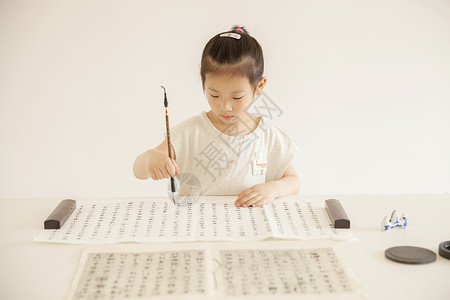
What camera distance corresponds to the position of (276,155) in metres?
1.97

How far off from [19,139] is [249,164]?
67.0 inches

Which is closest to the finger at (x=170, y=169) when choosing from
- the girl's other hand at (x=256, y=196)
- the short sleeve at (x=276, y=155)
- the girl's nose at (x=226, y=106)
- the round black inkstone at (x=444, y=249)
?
the girl's other hand at (x=256, y=196)

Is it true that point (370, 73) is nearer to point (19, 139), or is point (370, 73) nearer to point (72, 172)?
point (72, 172)

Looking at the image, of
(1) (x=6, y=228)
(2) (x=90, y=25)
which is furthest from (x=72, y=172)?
(1) (x=6, y=228)

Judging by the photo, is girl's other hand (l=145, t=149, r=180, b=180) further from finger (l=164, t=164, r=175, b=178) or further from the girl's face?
the girl's face

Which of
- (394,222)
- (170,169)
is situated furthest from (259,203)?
(394,222)

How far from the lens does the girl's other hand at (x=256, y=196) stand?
1.59 meters

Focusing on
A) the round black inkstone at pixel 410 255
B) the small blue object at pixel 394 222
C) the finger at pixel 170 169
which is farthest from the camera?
the finger at pixel 170 169

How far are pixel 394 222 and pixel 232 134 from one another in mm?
695

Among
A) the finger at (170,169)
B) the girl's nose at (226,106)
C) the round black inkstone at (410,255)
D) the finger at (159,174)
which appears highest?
the girl's nose at (226,106)

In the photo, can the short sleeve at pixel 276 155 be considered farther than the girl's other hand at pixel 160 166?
Yes

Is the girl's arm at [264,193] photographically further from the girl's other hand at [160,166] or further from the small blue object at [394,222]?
the small blue object at [394,222]

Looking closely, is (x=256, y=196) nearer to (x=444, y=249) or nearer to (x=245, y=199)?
(x=245, y=199)

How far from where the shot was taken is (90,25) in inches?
119
